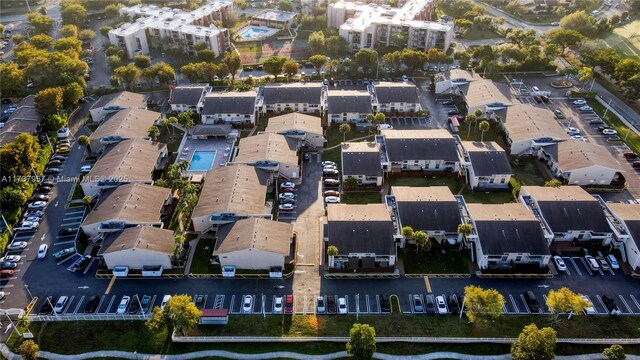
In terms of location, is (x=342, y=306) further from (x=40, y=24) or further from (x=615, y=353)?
(x=40, y=24)

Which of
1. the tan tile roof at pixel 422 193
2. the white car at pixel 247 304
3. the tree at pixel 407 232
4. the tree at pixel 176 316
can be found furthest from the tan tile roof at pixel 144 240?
the tan tile roof at pixel 422 193

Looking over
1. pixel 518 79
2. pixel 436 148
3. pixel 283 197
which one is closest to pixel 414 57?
pixel 518 79

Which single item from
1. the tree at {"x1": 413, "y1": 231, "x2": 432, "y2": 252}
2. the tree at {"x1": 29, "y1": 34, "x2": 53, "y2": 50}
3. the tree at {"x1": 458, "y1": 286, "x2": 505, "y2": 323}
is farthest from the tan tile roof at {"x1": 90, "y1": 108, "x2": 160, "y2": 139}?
the tree at {"x1": 458, "y1": 286, "x2": 505, "y2": 323}

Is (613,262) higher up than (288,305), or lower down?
higher up

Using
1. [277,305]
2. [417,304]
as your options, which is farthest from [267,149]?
[417,304]

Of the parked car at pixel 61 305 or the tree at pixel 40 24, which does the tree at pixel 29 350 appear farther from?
the tree at pixel 40 24

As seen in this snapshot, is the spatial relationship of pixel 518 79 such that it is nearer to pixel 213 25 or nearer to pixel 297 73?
pixel 297 73
